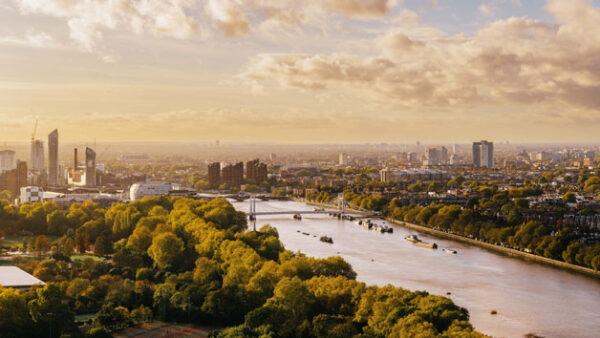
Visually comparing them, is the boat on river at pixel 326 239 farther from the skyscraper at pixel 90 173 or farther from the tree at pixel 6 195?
the skyscraper at pixel 90 173

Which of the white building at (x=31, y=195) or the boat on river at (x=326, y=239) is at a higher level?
the white building at (x=31, y=195)

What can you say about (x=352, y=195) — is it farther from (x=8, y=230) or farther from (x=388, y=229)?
(x=8, y=230)

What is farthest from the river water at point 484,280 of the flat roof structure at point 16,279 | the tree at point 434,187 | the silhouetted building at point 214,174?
the silhouetted building at point 214,174

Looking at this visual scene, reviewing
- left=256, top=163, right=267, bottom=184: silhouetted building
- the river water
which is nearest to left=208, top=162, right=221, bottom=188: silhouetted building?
left=256, top=163, right=267, bottom=184: silhouetted building

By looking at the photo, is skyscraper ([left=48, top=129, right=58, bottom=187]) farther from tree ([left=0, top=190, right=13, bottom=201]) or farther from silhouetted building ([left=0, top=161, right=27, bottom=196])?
tree ([left=0, top=190, right=13, bottom=201])

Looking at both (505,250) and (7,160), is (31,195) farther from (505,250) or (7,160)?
(505,250)

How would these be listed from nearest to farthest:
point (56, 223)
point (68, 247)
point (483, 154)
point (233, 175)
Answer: point (68, 247)
point (56, 223)
point (233, 175)
point (483, 154)

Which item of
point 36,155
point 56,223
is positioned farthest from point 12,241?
point 36,155

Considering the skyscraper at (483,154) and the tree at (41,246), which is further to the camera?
the skyscraper at (483,154)

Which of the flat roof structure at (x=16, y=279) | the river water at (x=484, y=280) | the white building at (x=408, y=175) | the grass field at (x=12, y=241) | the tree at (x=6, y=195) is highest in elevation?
the white building at (x=408, y=175)
